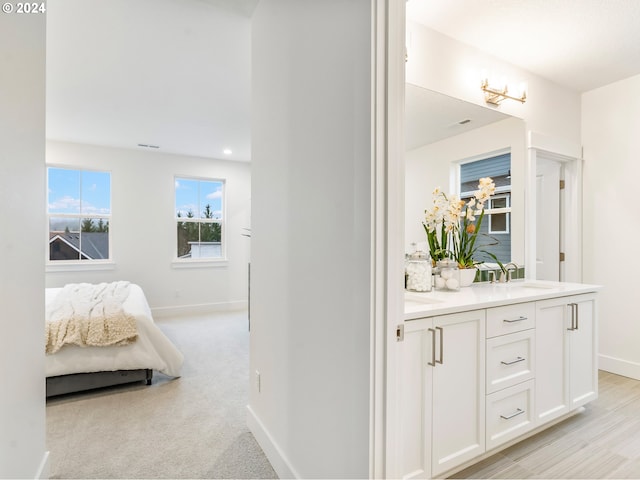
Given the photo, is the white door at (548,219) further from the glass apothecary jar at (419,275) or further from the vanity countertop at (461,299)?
the glass apothecary jar at (419,275)

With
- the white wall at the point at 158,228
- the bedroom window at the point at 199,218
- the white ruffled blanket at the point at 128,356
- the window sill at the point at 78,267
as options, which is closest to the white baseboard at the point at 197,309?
the white wall at the point at 158,228

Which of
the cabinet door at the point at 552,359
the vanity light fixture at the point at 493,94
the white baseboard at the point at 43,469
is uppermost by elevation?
the vanity light fixture at the point at 493,94

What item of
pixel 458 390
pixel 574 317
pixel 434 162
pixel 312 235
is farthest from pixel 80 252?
pixel 574 317

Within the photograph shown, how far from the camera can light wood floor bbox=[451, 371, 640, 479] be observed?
1667 mm

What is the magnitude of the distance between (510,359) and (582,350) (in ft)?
2.74

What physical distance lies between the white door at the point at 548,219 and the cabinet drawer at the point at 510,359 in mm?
1585

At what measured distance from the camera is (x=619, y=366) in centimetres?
295

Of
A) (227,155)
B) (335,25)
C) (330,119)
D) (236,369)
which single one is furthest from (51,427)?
(227,155)

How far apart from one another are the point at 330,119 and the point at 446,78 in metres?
1.52

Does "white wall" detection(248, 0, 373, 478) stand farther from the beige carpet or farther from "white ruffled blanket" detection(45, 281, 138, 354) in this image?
"white ruffled blanket" detection(45, 281, 138, 354)

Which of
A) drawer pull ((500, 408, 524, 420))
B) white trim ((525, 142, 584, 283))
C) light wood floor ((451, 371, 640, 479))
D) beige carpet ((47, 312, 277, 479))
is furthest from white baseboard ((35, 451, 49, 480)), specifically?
white trim ((525, 142, 584, 283))

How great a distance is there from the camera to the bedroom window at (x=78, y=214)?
4.59 meters

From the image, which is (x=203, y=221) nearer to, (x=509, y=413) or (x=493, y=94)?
(x=493, y=94)

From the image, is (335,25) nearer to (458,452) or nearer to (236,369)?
(458,452)
